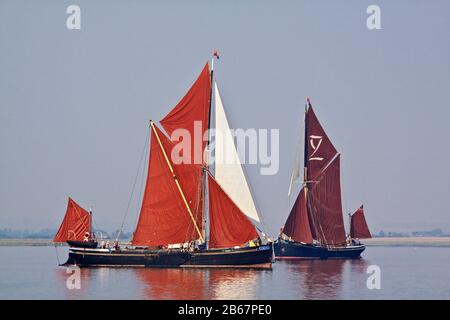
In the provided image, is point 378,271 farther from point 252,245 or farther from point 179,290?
point 179,290

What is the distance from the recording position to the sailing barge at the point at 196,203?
82.1 m

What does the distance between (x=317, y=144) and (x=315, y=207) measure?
26.2 ft

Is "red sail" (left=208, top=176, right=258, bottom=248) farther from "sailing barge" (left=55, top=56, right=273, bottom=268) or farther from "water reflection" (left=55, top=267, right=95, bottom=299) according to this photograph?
"water reflection" (left=55, top=267, right=95, bottom=299)

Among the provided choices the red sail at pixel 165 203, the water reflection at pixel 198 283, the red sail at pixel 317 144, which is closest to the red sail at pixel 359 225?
the red sail at pixel 317 144

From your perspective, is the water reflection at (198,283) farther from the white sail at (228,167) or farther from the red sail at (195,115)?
the red sail at (195,115)

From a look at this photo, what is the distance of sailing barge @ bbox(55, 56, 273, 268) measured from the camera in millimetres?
82125

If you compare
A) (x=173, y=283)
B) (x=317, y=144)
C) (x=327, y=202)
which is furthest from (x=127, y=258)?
(x=317, y=144)

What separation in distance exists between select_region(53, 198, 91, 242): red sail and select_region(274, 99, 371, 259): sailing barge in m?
28.3

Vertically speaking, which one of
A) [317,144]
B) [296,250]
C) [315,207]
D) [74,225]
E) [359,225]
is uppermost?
[317,144]

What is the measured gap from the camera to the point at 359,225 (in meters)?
123

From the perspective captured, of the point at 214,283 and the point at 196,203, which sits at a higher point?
the point at 196,203

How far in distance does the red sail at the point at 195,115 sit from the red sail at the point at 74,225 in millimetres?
14452

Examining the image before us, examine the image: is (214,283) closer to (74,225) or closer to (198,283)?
(198,283)
